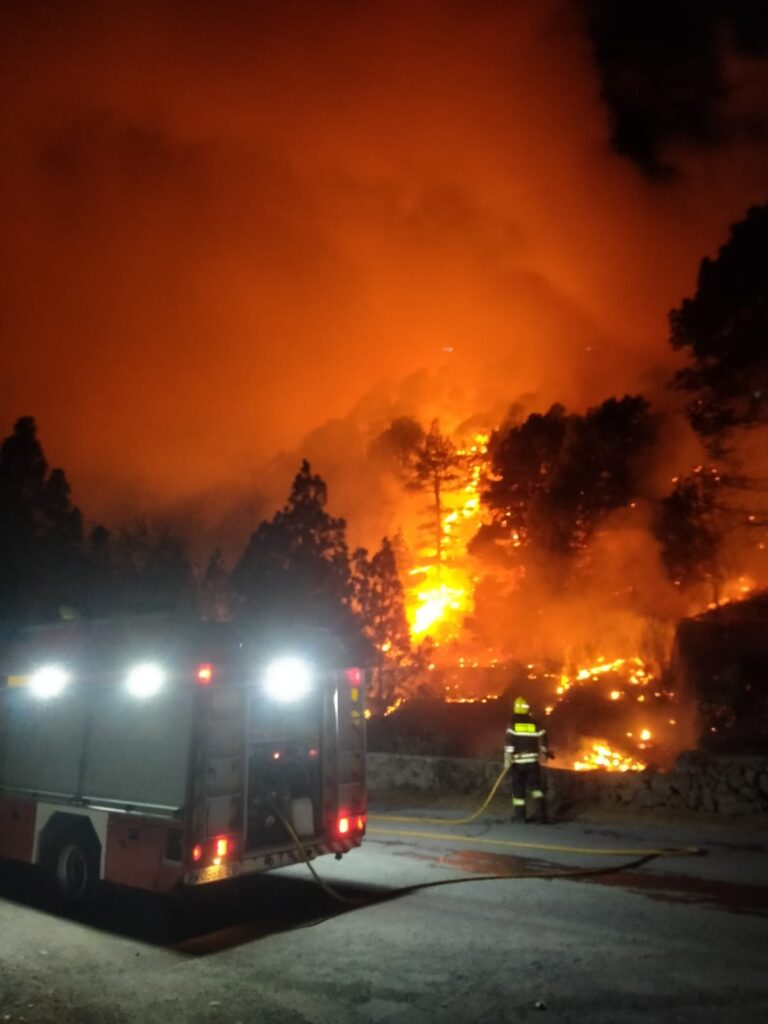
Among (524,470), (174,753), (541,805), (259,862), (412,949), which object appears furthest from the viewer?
(524,470)

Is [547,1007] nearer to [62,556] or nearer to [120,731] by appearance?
[120,731]

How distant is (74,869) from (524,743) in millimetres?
7218

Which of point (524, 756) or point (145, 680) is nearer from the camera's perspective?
point (145, 680)

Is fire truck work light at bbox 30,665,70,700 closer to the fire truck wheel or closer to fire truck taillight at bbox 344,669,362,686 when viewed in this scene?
the fire truck wheel

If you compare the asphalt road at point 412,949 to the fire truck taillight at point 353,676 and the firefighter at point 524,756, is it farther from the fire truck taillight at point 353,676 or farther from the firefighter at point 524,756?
the firefighter at point 524,756

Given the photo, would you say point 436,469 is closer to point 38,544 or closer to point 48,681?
point 38,544

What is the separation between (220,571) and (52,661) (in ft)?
146

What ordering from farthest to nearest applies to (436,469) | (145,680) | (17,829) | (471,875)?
1. (436,469)
2. (471,875)
3. (17,829)
4. (145,680)

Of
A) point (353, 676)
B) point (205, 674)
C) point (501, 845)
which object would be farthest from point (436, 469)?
point (205, 674)

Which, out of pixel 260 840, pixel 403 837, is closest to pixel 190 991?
pixel 260 840

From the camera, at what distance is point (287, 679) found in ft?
25.7

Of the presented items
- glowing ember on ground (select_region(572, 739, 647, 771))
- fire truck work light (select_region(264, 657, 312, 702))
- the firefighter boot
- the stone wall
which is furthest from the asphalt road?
glowing ember on ground (select_region(572, 739, 647, 771))

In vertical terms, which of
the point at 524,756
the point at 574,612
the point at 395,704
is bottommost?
the point at 524,756

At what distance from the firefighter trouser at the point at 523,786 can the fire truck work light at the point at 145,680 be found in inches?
283
